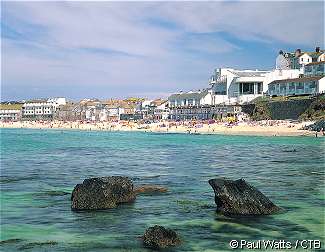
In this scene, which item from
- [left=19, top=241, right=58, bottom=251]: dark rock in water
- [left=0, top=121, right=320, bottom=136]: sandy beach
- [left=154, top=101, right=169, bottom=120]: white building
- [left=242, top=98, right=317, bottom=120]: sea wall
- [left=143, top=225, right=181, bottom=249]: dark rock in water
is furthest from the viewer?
[left=154, top=101, right=169, bottom=120]: white building

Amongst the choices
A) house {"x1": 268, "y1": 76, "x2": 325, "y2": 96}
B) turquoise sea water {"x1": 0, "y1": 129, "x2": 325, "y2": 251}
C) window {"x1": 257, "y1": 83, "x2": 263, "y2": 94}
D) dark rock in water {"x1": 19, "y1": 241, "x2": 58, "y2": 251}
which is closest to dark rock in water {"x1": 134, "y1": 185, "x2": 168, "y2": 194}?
turquoise sea water {"x1": 0, "y1": 129, "x2": 325, "y2": 251}

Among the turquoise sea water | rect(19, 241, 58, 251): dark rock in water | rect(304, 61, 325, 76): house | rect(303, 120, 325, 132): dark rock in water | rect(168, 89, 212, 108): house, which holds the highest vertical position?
rect(304, 61, 325, 76): house

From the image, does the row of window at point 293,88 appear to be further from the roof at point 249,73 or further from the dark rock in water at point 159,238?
the dark rock in water at point 159,238

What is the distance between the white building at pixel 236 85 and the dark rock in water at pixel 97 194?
102 meters

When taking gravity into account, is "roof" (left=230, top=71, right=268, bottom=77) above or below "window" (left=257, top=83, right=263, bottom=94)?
above

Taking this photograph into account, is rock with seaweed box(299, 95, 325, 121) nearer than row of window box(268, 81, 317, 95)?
Yes

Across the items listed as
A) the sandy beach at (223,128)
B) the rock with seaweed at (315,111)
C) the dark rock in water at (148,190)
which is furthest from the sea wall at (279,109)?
the dark rock in water at (148,190)

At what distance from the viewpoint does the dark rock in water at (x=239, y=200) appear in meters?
14.9

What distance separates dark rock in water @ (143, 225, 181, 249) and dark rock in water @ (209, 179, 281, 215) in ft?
12.1

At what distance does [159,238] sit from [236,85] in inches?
4421

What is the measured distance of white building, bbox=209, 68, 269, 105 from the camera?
116812 millimetres

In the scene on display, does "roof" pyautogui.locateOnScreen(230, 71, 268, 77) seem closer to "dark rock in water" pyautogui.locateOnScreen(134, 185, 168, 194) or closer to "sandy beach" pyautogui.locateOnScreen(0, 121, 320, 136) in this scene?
"sandy beach" pyautogui.locateOnScreen(0, 121, 320, 136)

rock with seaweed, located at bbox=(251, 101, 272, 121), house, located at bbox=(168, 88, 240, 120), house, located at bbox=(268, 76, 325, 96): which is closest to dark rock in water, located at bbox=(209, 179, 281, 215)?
rock with seaweed, located at bbox=(251, 101, 272, 121)

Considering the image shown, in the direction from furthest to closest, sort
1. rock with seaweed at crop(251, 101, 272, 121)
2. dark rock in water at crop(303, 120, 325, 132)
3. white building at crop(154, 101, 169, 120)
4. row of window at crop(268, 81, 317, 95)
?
1. white building at crop(154, 101, 169, 120)
2. row of window at crop(268, 81, 317, 95)
3. rock with seaweed at crop(251, 101, 272, 121)
4. dark rock in water at crop(303, 120, 325, 132)
